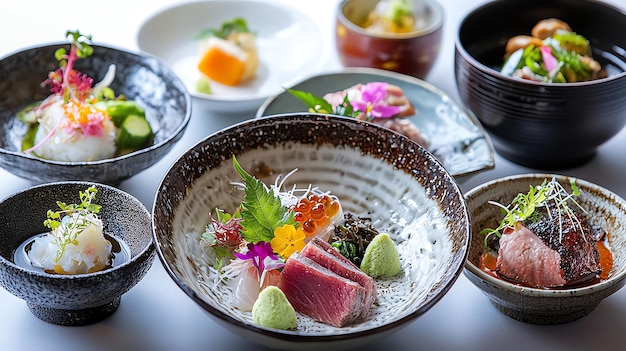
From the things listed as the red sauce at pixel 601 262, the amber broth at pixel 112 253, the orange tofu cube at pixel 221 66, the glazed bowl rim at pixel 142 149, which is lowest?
the red sauce at pixel 601 262

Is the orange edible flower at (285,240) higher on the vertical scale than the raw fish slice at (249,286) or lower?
higher

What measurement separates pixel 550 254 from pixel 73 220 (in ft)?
3.23

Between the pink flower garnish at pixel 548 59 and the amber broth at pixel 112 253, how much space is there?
3.99 feet

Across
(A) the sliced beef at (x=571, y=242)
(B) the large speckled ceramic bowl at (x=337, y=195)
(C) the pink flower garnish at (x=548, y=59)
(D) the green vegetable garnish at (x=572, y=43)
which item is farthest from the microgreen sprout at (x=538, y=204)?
(D) the green vegetable garnish at (x=572, y=43)

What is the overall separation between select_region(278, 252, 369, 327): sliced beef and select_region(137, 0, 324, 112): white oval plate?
0.90 m

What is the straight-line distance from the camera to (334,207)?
5.57 ft

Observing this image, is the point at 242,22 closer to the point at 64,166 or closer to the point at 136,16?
the point at 136,16

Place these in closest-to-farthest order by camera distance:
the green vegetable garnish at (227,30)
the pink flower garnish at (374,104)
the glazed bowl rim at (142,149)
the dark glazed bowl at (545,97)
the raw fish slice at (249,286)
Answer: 1. the raw fish slice at (249,286)
2. the glazed bowl rim at (142,149)
3. the dark glazed bowl at (545,97)
4. the pink flower garnish at (374,104)
5. the green vegetable garnish at (227,30)

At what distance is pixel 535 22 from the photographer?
7.92 feet

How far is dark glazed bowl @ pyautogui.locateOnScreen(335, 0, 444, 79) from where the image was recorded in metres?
2.31

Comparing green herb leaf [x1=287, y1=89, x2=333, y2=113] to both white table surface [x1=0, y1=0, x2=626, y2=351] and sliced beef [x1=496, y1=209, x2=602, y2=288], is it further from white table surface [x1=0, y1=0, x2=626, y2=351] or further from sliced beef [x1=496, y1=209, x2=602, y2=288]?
sliced beef [x1=496, y1=209, x2=602, y2=288]

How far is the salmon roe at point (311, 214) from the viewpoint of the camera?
5.35 ft

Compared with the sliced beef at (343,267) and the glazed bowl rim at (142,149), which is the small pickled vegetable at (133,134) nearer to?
the glazed bowl rim at (142,149)

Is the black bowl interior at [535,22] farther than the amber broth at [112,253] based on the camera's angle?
Yes
